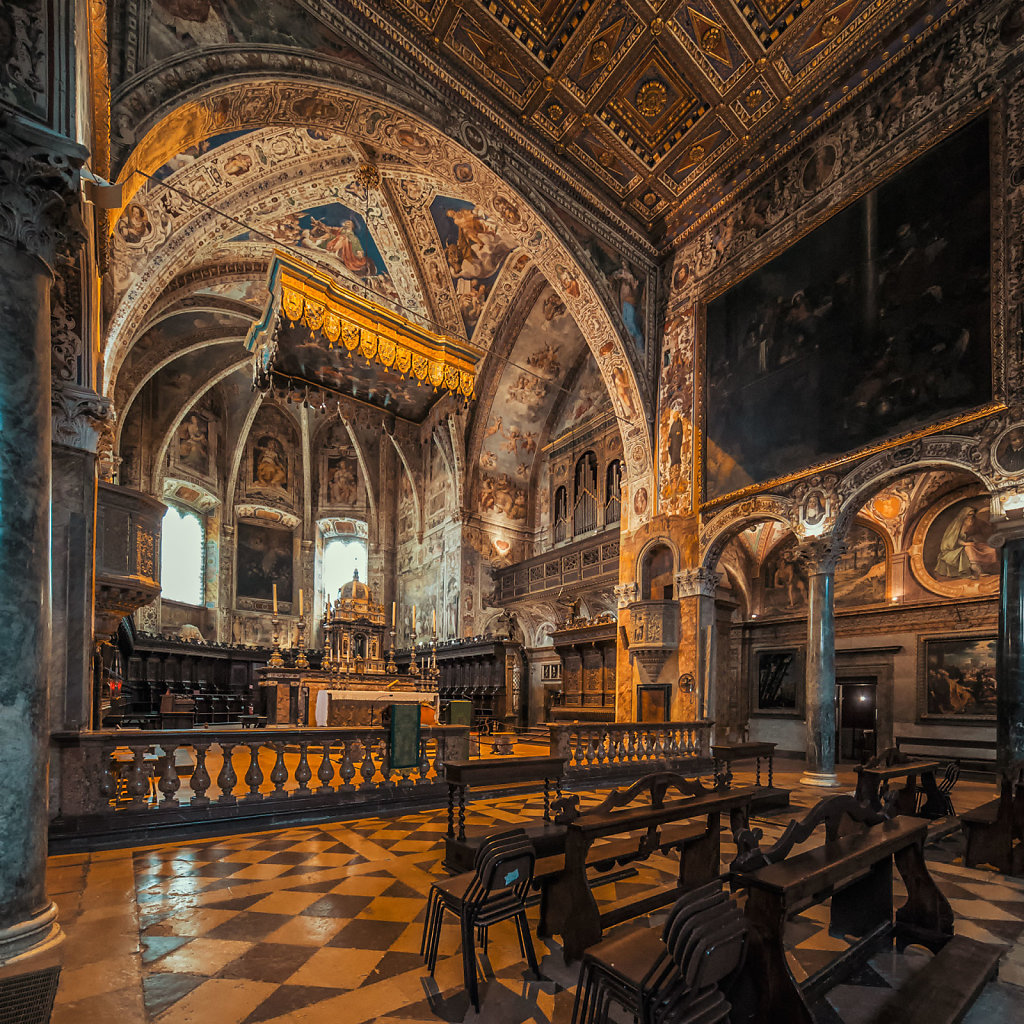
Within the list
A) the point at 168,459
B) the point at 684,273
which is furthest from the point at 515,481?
the point at 168,459

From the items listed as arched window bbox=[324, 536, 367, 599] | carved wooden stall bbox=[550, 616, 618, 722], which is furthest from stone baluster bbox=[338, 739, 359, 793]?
arched window bbox=[324, 536, 367, 599]

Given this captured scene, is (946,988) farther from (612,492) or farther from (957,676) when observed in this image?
(612,492)

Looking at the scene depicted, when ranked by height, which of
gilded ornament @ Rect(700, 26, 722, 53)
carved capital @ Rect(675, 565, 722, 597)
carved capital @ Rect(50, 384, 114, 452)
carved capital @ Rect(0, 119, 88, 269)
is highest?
gilded ornament @ Rect(700, 26, 722, 53)

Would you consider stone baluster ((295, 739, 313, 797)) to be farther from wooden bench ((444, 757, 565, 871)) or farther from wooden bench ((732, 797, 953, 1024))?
wooden bench ((732, 797, 953, 1024))

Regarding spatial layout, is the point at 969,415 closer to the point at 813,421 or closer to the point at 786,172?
the point at 813,421

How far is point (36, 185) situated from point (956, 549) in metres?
14.6

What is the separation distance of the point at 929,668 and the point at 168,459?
877 inches

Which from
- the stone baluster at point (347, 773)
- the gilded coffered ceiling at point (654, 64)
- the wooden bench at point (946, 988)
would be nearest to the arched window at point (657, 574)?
the gilded coffered ceiling at point (654, 64)

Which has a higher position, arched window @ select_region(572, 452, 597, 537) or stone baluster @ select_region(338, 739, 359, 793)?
arched window @ select_region(572, 452, 597, 537)

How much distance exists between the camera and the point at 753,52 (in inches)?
404

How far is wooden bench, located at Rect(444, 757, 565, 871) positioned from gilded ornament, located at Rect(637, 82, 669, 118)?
1108 centimetres

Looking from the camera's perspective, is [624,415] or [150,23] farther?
[624,415]

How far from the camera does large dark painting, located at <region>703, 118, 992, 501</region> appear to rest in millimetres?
8656

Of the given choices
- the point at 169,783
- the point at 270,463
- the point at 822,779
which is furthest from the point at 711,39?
the point at 270,463
